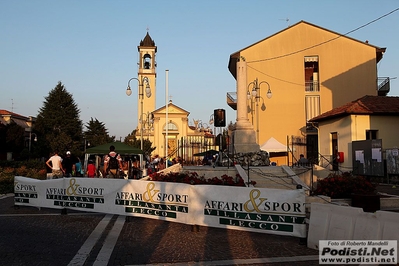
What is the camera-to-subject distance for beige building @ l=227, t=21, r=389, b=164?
35.7 metres

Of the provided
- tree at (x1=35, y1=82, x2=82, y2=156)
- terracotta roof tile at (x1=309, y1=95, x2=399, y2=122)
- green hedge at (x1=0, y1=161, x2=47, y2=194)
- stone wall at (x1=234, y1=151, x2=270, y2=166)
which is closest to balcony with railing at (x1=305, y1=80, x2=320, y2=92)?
terracotta roof tile at (x1=309, y1=95, x2=399, y2=122)

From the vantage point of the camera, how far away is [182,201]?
8688mm

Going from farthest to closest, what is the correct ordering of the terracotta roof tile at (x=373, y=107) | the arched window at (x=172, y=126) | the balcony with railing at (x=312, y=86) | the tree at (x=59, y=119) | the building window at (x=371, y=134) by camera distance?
1. the arched window at (x=172, y=126)
2. the tree at (x=59, y=119)
3. the balcony with railing at (x=312, y=86)
4. the building window at (x=371, y=134)
5. the terracotta roof tile at (x=373, y=107)

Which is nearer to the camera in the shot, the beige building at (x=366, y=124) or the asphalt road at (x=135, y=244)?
the asphalt road at (x=135, y=244)

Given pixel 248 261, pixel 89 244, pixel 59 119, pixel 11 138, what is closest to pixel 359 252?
pixel 248 261

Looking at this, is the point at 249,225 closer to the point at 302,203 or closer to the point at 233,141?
Answer: the point at 302,203

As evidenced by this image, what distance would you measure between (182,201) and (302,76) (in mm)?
30137

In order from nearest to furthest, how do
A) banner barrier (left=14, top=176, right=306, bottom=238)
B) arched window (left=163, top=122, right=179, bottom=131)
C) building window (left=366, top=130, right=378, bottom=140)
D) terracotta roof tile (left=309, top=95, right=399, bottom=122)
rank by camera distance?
banner barrier (left=14, top=176, right=306, bottom=238) → terracotta roof tile (left=309, top=95, right=399, bottom=122) → building window (left=366, top=130, right=378, bottom=140) → arched window (left=163, top=122, right=179, bottom=131)

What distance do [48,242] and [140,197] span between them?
2.64 meters

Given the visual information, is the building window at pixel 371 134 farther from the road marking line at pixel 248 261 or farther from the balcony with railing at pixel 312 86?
the road marking line at pixel 248 261

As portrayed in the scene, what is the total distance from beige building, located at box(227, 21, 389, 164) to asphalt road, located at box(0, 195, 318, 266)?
27.7 m

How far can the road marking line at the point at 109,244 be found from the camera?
6273 mm

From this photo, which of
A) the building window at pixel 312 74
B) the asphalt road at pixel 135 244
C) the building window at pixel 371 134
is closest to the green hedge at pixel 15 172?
the asphalt road at pixel 135 244

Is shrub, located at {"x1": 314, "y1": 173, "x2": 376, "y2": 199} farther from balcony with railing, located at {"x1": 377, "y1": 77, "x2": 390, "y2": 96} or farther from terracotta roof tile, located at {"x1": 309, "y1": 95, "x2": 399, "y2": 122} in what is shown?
balcony with railing, located at {"x1": 377, "y1": 77, "x2": 390, "y2": 96}
